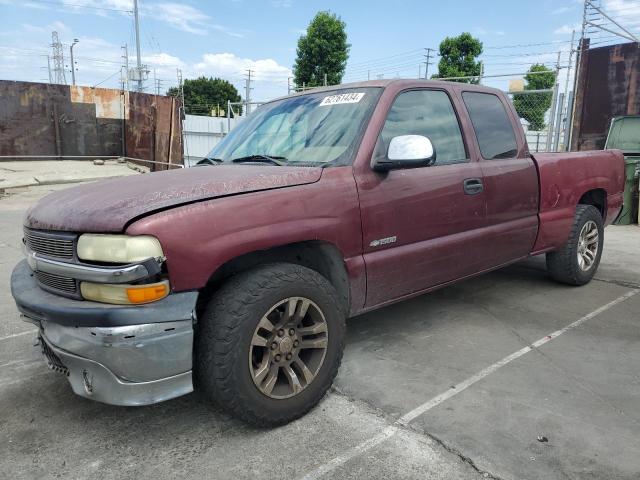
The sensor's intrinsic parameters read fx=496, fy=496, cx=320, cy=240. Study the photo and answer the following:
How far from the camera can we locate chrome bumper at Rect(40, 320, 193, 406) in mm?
2104

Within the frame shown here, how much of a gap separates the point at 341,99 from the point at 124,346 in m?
2.11

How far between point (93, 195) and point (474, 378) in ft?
8.00

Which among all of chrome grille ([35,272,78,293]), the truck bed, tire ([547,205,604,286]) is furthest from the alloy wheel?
tire ([547,205,604,286])

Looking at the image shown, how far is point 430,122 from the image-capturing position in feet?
11.6

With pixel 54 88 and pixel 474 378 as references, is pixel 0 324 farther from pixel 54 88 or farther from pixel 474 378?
pixel 54 88

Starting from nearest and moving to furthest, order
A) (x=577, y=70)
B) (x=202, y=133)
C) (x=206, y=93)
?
1. (x=577, y=70)
2. (x=202, y=133)
3. (x=206, y=93)

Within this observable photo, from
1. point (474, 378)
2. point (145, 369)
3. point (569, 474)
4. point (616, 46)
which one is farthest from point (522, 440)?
point (616, 46)

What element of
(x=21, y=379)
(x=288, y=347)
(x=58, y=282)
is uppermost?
(x=58, y=282)

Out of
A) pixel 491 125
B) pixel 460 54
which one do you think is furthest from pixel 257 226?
pixel 460 54

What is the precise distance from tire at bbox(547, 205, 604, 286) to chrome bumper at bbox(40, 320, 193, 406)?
388 centimetres

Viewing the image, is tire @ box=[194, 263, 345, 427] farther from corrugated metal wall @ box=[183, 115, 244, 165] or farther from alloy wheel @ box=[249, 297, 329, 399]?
corrugated metal wall @ box=[183, 115, 244, 165]

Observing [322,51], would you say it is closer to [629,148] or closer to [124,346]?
[629,148]

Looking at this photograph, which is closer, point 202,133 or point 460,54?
point 202,133

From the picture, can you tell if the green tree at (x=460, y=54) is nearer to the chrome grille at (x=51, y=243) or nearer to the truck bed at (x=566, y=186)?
the truck bed at (x=566, y=186)
